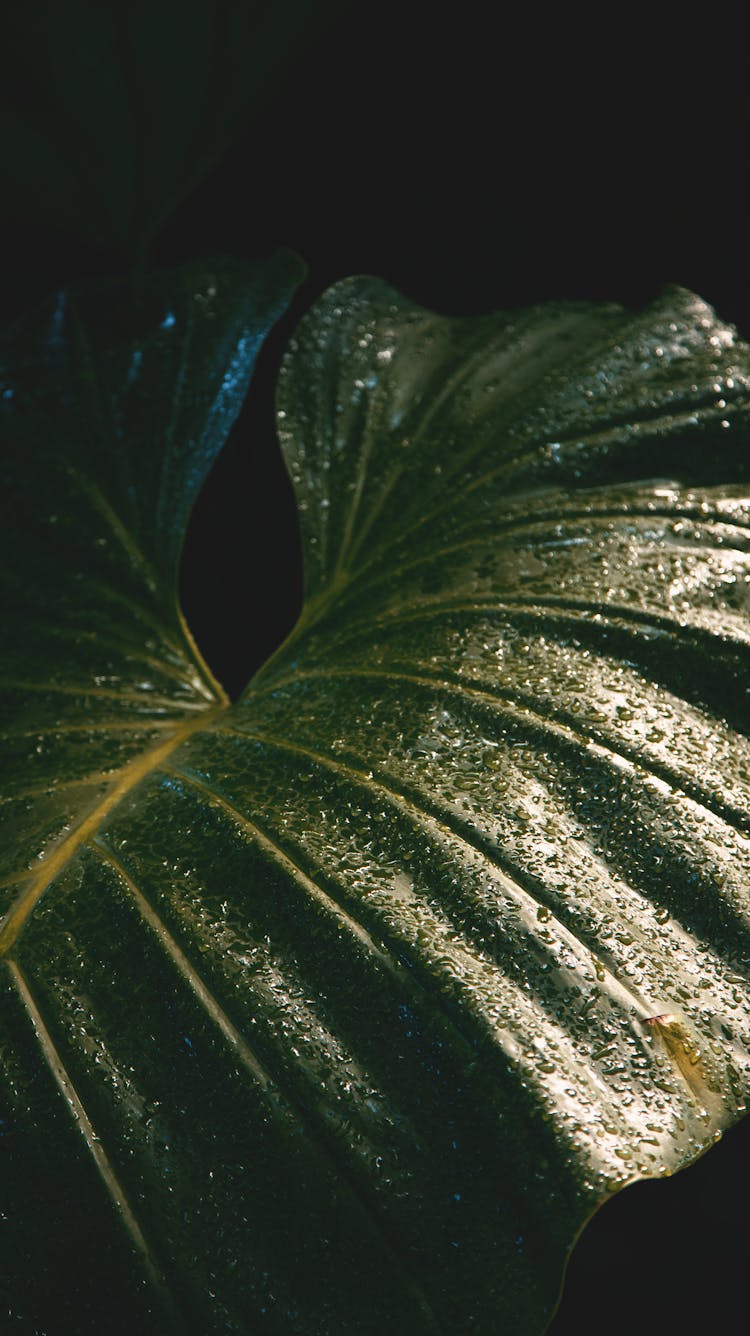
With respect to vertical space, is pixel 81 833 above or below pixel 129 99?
below

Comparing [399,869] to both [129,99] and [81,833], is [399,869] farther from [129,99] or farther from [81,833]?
[129,99]

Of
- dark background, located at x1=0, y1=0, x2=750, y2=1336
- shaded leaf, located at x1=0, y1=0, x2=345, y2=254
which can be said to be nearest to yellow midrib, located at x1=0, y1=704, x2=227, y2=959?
dark background, located at x1=0, y1=0, x2=750, y2=1336

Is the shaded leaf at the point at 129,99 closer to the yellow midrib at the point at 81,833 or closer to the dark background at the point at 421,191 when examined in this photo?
the dark background at the point at 421,191

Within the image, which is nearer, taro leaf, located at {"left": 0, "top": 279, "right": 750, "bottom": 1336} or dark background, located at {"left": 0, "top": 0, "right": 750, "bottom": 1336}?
taro leaf, located at {"left": 0, "top": 279, "right": 750, "bottom": 1336}

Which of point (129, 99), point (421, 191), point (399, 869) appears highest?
point (129, 99)

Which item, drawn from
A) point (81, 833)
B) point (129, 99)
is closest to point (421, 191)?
point (129, 99)

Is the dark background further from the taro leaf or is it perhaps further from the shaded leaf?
the taro leaf

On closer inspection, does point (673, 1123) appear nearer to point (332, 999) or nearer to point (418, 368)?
point (332, 999)

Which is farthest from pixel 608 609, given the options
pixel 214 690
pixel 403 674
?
pixel 214 690

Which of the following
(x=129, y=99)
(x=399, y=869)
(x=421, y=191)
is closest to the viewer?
(x=399, y=869)
